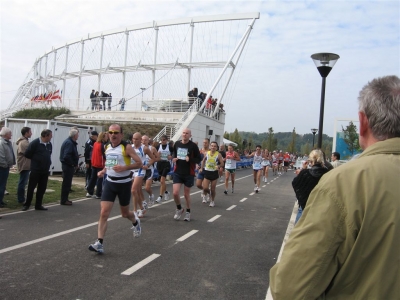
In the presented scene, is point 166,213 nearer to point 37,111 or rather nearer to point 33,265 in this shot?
point 33,265

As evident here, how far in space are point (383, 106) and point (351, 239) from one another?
1.97 ft

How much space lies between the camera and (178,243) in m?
6.84

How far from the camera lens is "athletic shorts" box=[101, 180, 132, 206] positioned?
6.22 meters

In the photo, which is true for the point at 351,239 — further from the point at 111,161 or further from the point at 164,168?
the point at 164,168

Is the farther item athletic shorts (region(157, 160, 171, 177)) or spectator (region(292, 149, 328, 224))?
athletic shorts (region(157, 160, 171, 177))

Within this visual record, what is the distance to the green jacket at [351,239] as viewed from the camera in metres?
1.44

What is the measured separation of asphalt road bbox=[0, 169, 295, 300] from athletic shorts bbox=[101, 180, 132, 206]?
0.82m

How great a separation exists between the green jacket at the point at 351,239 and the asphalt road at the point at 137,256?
10.3 ft

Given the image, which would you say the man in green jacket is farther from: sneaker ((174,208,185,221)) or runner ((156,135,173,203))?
runner ((156,135,173,203))

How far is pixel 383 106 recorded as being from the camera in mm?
1636

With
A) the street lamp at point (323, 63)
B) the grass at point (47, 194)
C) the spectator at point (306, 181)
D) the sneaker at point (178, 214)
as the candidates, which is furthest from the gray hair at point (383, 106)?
the grass at point (47, 194)

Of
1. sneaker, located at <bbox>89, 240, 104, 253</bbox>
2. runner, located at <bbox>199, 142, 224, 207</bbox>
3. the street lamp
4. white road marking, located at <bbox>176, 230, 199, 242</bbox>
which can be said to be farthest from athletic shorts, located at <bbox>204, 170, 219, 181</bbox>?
sneaker, located at <bbox>89, 240, 104, 253</bbox>

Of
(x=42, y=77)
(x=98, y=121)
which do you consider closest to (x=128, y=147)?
(x=98, y=121)

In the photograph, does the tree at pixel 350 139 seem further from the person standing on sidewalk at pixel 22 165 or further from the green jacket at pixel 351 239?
the green jacket at pixel 351 239
